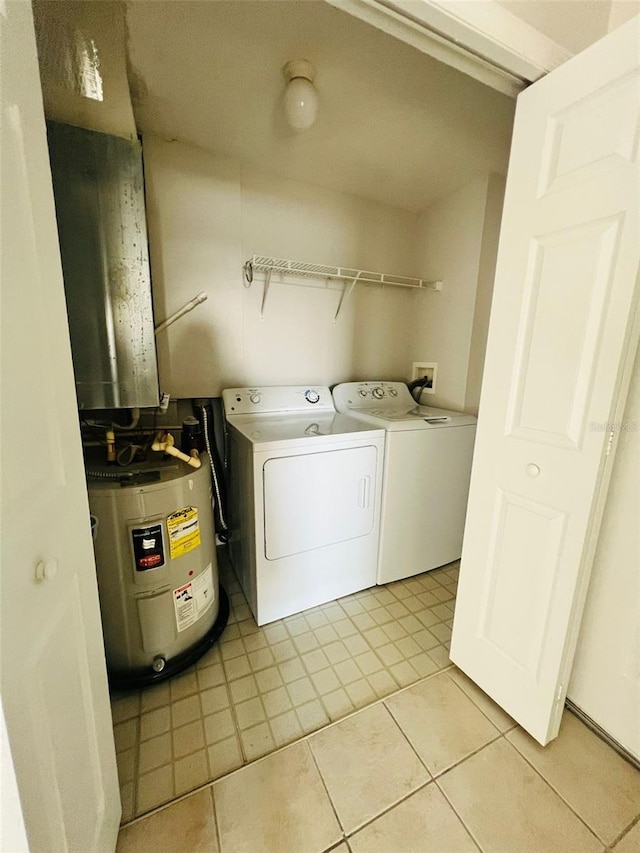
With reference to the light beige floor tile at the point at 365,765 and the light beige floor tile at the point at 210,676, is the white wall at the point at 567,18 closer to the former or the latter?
the light beige floor tile at the point at 365,765

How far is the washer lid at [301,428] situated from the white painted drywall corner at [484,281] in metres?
0.84

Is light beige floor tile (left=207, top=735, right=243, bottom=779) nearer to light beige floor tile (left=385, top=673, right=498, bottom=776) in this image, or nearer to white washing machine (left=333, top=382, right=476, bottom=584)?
light beige floor tile (left=385, top=673, right=498, bottom=776)

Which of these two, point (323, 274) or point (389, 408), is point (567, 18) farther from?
point (389, 408)

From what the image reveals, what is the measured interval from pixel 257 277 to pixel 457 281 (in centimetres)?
129

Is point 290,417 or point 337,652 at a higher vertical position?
point 290,417

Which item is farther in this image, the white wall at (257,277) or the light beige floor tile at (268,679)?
the white wall at (257,277)

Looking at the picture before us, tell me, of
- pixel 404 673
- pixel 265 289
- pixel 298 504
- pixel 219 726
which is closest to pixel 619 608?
pixel 404 673

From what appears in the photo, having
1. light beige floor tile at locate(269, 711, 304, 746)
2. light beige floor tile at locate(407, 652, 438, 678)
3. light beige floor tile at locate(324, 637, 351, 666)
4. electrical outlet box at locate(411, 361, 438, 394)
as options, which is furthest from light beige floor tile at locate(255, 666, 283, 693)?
electrical outlet box at locate(411, 361, 438, 394)

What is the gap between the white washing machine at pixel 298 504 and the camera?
1.49 meters

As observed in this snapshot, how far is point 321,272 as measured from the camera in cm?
200

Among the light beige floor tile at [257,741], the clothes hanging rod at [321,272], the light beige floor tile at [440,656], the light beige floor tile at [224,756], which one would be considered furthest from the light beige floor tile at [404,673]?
the clothes hanging rod at [321,272]

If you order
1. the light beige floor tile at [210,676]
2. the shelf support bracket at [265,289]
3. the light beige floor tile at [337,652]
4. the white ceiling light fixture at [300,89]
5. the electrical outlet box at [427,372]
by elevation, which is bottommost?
the light beige floor tile at [210,676]

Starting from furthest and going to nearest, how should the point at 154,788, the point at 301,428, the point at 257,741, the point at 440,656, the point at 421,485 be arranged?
the point at 421,485 → the point at 301,428 → the point at 440,656 → the point at 257,741 → the point at 154,788

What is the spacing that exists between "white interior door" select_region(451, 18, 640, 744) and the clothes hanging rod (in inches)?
43.7
